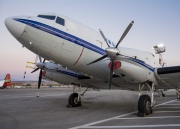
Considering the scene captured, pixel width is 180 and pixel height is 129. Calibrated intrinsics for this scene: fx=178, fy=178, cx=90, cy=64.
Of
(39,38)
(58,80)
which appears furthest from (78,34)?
(58,80)

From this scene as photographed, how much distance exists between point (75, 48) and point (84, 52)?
0.67 meters

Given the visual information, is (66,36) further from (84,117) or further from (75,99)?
(75,99)

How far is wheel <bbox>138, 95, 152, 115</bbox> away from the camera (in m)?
10.6

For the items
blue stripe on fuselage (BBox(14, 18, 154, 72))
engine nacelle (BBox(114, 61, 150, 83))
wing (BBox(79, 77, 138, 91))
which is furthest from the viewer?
wing (BBox(79, 77, 138, 91))

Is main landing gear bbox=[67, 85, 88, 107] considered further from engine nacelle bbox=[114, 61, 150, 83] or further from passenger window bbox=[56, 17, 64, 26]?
passenger window bbox=[56, 17, 64, 26]

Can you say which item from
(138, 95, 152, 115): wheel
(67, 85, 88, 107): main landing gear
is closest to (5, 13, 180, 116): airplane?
(138, 95, 152, 115): wheel

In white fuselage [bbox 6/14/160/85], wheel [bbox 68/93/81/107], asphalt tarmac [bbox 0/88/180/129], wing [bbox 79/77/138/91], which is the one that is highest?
white fuselage [bbox 6/14/160/85]

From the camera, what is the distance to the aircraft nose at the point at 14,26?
8961 millimetres

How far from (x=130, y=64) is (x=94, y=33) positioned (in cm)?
340

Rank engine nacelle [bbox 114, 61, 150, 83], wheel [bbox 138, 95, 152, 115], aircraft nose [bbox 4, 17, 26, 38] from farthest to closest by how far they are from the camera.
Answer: wheel [bbox 138, 95, 152, 115], engine nacelle [bbox 114, 61, 150, 83], aircraft nose [bbox 4, 17, 26, 38]

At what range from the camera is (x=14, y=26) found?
8.96 meters

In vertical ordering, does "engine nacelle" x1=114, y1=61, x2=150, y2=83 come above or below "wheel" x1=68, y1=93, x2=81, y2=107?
above

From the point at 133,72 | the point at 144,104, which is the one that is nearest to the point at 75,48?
the point at 133,72

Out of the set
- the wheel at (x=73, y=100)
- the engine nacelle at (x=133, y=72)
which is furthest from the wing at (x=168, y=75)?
the wheel at (x=73, y=100)
